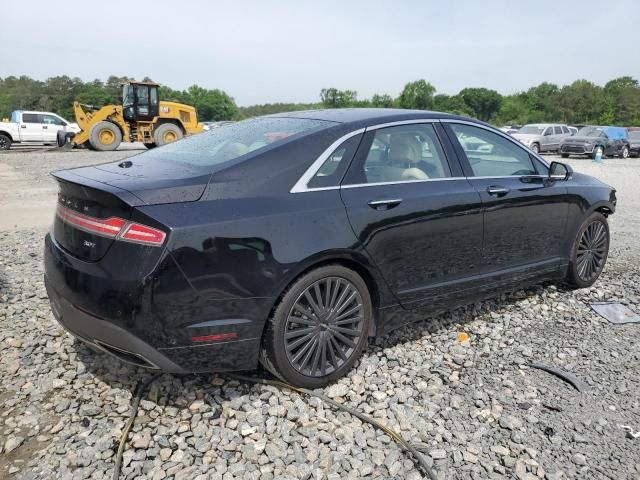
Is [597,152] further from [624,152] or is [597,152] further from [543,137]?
[624,152]

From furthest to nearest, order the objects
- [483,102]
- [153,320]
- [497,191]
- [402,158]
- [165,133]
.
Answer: [483,102], [165,133], [497,191], [402,158], [153,320]

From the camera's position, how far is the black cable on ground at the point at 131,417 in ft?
7.98

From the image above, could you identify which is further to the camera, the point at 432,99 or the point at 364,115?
the point at 432,99

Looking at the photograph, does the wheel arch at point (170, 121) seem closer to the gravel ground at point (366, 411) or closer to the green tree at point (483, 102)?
the gravel ground at point (366, 411)

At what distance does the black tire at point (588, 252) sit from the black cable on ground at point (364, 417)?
282 cm

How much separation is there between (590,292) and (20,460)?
15.3 feet

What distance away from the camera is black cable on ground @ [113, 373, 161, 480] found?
95.7 inches

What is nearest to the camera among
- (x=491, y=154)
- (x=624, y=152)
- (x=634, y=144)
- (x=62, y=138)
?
(x=491, y=154)

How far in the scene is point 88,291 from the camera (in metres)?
2.66

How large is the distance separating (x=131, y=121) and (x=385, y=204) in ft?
67.5

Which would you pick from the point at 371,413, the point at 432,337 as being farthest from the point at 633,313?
the point at 371,413

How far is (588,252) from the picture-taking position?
4910 mm

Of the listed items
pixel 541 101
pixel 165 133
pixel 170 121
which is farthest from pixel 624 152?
pixel 541 101

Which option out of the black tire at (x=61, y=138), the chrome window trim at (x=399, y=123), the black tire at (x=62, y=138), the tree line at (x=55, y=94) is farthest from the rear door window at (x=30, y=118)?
the tree line at (x=55, y=94)
